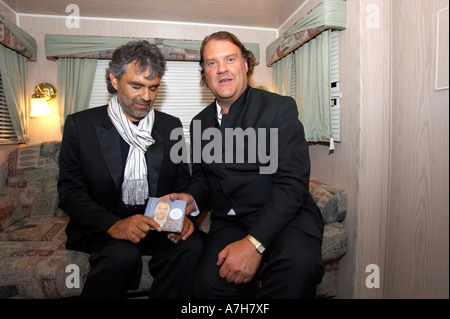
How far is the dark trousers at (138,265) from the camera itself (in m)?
1.64

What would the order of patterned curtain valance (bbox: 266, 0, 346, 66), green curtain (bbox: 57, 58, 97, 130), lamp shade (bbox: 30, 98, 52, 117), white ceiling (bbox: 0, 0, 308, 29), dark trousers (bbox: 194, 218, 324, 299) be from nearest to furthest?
dark trousers (bbox: 194, 218, 324, 299)
patterned curtain valance (bbox: 266, 0, 346, 66)
white ceiling (bbox: 0, 0, 308, 29)
lamp shade (bbox: 30, 98, 52, 117)
green curtain (bbox: 57, 58, 97, 130)

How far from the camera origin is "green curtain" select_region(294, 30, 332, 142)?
105 inches

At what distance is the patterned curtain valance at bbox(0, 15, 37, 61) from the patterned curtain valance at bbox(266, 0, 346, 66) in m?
3.12

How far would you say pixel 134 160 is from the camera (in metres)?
1.96

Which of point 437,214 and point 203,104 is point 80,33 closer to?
point 203,104

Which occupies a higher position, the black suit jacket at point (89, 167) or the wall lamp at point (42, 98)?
the wall lamp at point (42, 98)

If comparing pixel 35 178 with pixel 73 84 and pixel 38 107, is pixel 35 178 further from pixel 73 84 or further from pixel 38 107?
pixel 73 84

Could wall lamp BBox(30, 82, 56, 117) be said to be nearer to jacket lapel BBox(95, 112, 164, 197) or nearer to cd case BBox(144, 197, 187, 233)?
jacket lapel BBox(95, 112, 164, 197)

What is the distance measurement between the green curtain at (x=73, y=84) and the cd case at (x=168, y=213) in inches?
104

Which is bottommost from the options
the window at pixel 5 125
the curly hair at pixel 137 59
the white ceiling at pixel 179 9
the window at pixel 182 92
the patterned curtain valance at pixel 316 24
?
the window at pixel 5 125

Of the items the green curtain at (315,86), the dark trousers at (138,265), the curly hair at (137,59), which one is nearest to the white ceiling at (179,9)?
the green curtain at (315,86)

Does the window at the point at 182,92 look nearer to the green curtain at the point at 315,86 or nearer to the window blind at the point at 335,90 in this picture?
the green curtain at the point at 315,86

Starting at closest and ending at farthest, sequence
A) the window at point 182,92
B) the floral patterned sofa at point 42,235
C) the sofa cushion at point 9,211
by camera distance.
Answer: the floral patterned sofa at point 42,235
the sofa cushion at point 9,211
the window at point 182,92

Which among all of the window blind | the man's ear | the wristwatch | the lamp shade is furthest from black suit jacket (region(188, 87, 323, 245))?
the lamp shade
